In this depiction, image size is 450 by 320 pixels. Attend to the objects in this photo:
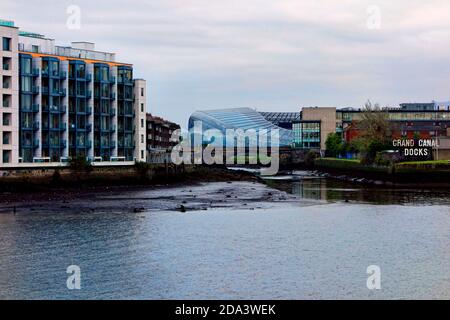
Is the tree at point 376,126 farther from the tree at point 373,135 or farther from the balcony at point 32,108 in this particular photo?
the balcony at point 32,108

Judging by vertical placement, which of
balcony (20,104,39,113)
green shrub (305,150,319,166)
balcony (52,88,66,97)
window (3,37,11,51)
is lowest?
green shrub (305,150,319,166)

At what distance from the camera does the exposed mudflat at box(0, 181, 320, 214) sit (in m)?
52.6

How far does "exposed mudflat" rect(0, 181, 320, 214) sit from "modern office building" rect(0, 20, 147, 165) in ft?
46.0

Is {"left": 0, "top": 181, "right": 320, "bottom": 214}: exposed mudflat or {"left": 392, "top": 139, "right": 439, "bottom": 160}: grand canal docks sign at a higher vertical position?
{"left": 392, "top": 139, "right": 439, "bottom": 160}: grand canal docks sign

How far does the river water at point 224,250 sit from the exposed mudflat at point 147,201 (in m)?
0.37

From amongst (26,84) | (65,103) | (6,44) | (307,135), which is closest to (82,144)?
(65,103)

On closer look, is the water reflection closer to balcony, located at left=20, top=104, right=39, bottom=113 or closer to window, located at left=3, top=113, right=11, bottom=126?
balcony, located at left=20, top=104, right=39, bottom=113

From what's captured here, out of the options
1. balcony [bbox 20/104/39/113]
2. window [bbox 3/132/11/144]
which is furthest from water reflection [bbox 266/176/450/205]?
window [bbox 3/132/11/144]

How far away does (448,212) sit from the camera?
52.1 metres

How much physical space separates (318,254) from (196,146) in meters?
159

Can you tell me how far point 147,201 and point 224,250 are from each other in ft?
86.4

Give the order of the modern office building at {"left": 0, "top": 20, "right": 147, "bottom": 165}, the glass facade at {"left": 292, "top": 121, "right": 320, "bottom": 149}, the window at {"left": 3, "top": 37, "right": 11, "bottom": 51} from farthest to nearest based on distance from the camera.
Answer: the glass facade at {"left": 292, "top": 121, "right": 320, "bottom": 149} < the modern office building at {"left": 0, "top": 20, "right": 147, "bottom": 165} < the window at {"left": 3, "top": 37, "right": 11, "bottom": 51}
